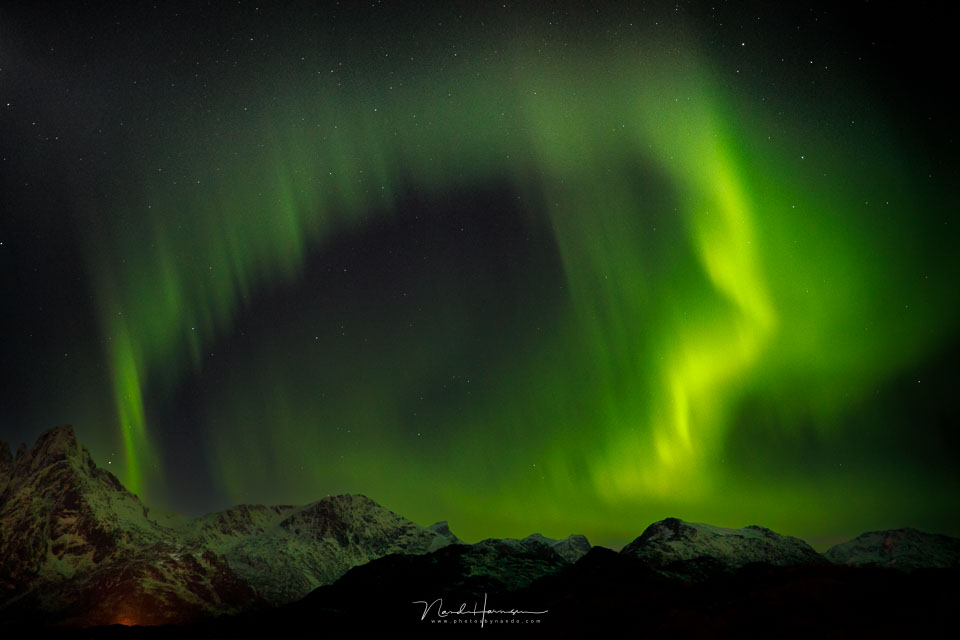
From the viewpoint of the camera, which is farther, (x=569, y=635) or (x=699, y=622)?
(x=569, y=635)

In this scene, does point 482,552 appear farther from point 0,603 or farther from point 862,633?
point 0,603

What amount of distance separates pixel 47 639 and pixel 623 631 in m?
88.8

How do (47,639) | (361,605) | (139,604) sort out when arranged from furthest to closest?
(139,604)
(361,605)
(47,639)

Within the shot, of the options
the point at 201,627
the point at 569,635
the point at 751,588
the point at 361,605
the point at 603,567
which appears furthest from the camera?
the point at 603,567

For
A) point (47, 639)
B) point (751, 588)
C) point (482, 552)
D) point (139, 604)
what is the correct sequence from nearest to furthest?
point (751, 588)
point (47, 639)
point (482, 552)
point (139, 604)

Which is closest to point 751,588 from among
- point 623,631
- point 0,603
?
point 623,631

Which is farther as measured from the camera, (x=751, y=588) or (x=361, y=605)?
(x=361, y=605)

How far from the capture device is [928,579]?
7569 centimetres

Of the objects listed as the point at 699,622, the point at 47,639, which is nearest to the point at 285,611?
the point at 47,639

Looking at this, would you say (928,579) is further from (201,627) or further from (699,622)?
(201,627)

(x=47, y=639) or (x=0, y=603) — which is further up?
(x=47, y=639)

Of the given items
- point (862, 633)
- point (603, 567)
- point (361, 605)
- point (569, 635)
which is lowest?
point (603, 567)

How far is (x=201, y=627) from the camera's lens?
124 meters

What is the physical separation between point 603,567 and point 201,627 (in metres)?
87.5
